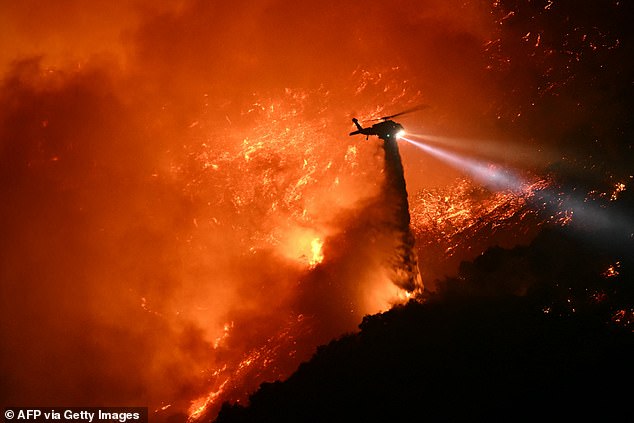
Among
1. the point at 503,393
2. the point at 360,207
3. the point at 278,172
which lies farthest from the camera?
the point at 278,172

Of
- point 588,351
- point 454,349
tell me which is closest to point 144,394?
point 454,349

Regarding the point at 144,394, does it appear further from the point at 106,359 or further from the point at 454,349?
the point at 454,349

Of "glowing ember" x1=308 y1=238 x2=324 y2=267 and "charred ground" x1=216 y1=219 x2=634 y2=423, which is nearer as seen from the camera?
"charred ground" x1=216 y1=219 x2=634 y2=423

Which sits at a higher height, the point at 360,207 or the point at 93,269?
the point at 93,269

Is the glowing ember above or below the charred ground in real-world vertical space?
above

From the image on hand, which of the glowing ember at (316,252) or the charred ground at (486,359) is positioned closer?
the charred ground at (486,359)

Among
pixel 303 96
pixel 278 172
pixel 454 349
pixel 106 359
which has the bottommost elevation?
pixel 454 349

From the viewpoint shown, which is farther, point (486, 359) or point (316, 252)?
point (316, 252)

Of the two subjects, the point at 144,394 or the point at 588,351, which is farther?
the point at 144,394

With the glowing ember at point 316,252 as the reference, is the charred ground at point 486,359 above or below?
below

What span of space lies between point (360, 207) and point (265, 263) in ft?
18.3

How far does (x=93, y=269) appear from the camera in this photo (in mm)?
27562

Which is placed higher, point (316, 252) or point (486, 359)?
point (316, 252)

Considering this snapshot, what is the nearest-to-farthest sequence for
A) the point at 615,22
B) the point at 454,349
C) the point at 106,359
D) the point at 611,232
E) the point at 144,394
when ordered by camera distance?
the point at 454,349 → the point at 611,232 → the point at 615,22 → the point at 144,394 → the point at 106,359
